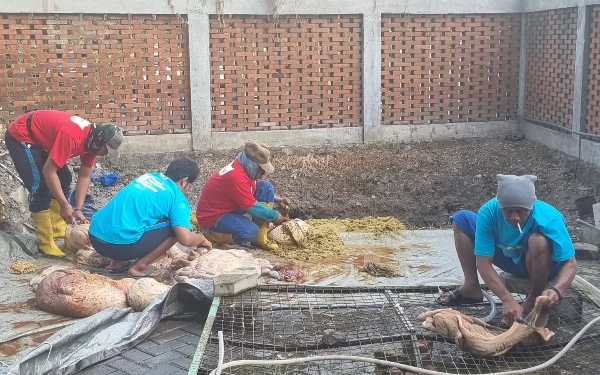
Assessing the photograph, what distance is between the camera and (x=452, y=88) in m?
11.7

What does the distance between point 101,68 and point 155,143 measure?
4.40 ft

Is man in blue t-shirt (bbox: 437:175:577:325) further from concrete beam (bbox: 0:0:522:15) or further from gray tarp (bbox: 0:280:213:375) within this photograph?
concrete beam (bbox: 0:0:522:15)

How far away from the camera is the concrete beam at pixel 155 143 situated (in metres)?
10.6

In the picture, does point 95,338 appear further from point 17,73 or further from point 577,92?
point 577,92

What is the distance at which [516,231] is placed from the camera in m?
4.27

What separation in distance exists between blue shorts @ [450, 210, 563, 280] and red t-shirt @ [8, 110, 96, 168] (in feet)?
11.0

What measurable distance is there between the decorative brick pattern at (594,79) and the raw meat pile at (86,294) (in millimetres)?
6749

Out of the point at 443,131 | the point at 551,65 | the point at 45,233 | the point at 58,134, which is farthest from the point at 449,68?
the point at 45,233

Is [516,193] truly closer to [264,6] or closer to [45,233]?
[45,233]

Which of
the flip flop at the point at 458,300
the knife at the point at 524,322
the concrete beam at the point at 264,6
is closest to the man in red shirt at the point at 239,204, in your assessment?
the flip flop at the point at 458,300

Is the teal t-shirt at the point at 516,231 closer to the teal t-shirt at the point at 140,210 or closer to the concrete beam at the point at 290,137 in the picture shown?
the teal t-shirt at the point at 140,210

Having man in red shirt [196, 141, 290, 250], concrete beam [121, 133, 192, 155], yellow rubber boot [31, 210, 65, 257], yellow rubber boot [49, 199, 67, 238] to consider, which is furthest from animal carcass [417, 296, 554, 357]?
concrete beam [121, 133, 192, 155]

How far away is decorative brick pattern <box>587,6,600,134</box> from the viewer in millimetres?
9359

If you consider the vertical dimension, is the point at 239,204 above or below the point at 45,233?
above
